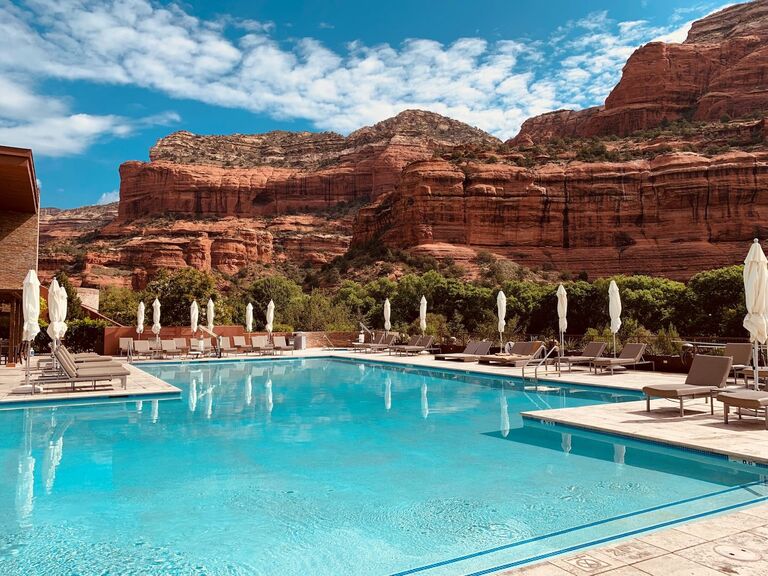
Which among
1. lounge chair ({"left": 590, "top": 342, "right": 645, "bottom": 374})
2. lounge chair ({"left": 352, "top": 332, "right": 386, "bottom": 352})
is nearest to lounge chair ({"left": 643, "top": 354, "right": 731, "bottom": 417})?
lounge chair ({"left": 590, "top": 342, "right": 645, "bottom": 374})

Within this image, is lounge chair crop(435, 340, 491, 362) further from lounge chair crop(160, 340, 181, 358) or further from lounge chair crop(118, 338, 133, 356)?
lounge chair crop(118, 338, 133, 356)

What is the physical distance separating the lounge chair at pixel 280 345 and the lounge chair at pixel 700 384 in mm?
14144

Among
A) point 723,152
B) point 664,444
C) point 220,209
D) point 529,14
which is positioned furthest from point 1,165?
point 220,209

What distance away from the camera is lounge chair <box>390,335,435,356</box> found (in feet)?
58.3

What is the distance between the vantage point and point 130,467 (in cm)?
544

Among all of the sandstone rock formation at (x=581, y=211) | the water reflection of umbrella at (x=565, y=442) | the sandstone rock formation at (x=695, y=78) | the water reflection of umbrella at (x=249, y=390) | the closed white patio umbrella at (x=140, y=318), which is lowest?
the water reflection of umbrella at (x=249, y=390)

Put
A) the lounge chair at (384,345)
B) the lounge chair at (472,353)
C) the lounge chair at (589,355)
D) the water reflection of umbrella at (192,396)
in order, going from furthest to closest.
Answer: the lounge chair at (384,345)
the lounge chair at (472,353)
the lounge chair at (589,355)
the water reflection of umbrella at (192,396)

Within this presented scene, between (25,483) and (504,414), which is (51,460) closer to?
(25,483)

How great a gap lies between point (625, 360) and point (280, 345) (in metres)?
12.4

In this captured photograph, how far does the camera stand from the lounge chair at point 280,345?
19.8m

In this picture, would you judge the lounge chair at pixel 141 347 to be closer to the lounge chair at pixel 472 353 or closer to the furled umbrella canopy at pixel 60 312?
the furled umbrella canopy at pixel 60 312

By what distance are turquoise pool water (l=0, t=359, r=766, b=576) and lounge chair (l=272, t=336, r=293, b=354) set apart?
442 inches

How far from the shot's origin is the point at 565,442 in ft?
20.3

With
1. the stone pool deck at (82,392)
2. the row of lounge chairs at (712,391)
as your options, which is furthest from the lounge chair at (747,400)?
the stone pool deck at (82,392)
